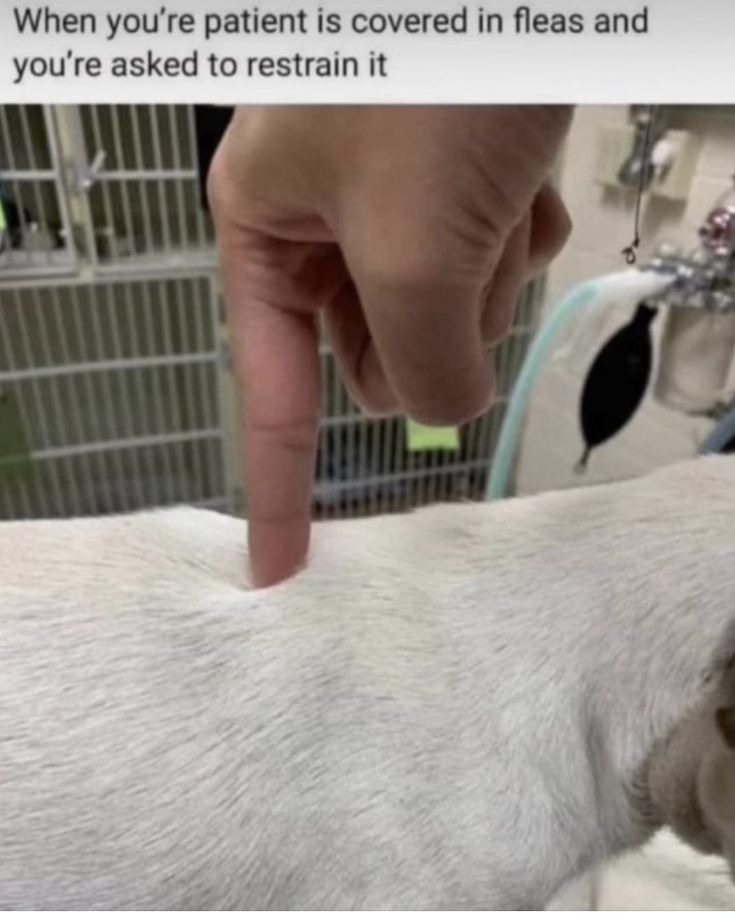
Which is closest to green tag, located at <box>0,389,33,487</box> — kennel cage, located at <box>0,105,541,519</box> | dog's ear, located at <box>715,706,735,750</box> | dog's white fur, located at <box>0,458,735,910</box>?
kennel cage, located at <box>0,105,541,519</box>

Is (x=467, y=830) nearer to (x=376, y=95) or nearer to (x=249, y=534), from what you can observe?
(x=249, y=534)

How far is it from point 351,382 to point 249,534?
127 millimetres

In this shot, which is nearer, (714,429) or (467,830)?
(467,830)

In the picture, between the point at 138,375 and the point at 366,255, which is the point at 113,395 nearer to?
the point at 138,375

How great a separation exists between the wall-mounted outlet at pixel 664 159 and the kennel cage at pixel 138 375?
132 millimetres

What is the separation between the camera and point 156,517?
1.60ft

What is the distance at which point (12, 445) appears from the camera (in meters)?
0.92

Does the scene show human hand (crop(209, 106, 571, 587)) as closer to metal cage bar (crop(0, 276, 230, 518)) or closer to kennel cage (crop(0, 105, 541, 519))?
kennel cage (crop(0, 105, 541, 519))

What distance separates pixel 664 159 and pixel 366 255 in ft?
1.41

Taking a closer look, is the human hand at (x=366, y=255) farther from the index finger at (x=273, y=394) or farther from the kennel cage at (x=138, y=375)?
the kennel cage at (x=138, y=375)

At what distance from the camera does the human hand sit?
34cm

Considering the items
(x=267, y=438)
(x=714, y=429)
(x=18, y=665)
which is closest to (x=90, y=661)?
(x=18, y=665)
